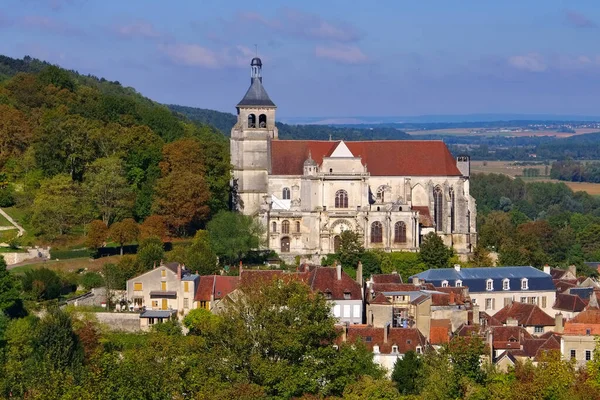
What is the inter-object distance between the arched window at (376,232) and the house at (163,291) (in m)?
14.8

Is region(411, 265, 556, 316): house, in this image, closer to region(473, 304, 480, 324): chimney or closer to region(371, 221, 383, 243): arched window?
region(473, 304, 480, 324): chimney

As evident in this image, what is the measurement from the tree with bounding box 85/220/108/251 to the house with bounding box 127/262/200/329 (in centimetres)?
705

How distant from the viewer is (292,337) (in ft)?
155

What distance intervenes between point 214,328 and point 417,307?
12.4 meters

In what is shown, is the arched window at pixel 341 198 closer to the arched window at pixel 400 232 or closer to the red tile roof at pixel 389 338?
the arched window at pixel 400 232

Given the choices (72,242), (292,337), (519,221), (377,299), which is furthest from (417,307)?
→ (519,221)

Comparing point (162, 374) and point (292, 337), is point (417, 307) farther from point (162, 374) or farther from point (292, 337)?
point (162, 374)

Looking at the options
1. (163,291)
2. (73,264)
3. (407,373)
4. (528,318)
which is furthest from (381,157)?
(407,373)

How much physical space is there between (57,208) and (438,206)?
2236 centimetres

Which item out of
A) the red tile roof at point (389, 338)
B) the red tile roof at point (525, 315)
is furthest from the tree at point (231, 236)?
the red tile roof at point (525, 315)

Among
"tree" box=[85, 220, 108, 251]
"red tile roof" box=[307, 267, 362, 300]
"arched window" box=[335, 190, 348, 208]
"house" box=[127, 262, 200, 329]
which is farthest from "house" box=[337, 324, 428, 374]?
"arched window" box=[335, 190, 348, 208]

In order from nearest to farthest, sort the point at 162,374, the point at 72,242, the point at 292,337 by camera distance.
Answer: the point at 162,374 → the point at 292,337 → the point at 72,242

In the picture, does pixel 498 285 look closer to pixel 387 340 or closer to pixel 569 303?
pixel 569 303

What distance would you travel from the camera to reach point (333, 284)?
59.2 metres
